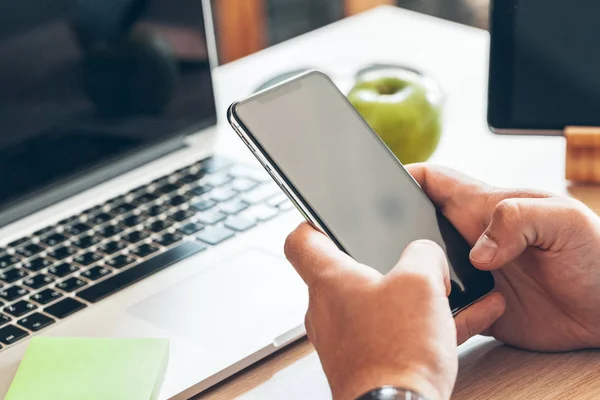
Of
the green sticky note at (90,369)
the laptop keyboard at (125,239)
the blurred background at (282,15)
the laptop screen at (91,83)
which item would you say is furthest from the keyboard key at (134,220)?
the blurred background at (282,15)

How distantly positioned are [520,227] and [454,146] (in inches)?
15.3

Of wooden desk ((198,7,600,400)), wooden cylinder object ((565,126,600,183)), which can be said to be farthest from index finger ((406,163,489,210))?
wooden cylinder object ((565,126,600,183))

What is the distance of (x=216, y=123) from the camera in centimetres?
104

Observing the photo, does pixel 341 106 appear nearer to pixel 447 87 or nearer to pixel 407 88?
pixel 407 88

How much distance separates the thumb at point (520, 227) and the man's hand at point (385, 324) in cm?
6

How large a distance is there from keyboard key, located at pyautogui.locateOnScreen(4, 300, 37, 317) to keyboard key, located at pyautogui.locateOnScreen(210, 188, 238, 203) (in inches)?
9.1

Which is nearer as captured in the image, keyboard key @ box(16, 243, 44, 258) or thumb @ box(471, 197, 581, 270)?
thumb @ box(471, 197, 581, 270)

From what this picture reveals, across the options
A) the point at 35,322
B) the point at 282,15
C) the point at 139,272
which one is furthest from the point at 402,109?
the point at 282,15

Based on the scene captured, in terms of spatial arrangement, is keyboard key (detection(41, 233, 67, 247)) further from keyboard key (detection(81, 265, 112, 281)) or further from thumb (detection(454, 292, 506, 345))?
thumb (detection(454, 292, 506, 345))

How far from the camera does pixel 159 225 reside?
840 mm

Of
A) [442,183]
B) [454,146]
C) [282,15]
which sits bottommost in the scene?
[282,15]

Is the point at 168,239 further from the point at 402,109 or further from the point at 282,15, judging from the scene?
the point at 282,15

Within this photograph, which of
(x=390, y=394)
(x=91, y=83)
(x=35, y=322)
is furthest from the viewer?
(x=91, y=83)

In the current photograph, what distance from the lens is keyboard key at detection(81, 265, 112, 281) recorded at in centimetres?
76
